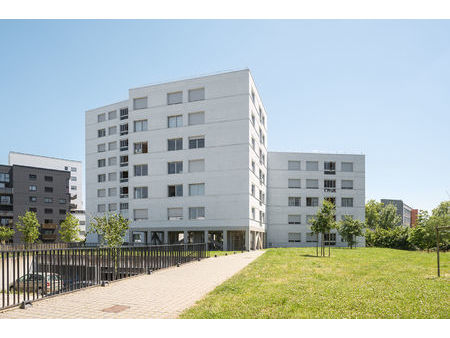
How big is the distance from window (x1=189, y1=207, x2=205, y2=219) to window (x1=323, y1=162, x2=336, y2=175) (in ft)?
78.9

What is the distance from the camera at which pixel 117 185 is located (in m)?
59.3

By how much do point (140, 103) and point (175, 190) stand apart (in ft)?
39.2

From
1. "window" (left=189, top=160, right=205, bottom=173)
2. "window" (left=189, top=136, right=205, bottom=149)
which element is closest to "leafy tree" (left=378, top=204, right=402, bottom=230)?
"window" (left=189, top=160, right=205, bottom=173)

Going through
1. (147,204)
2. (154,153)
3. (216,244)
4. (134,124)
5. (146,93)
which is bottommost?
(216,244)

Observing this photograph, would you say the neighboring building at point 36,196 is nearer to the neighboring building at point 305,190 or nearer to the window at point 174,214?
the window at point 174,214

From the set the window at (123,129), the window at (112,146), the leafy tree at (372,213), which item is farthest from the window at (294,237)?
the leafy tree at (372,213)

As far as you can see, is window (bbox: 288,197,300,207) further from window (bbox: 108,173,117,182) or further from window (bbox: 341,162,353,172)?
window (bbox: 108,173,117,182)

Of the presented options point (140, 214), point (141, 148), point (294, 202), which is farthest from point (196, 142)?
point (294, 202)

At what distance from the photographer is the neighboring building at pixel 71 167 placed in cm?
9556

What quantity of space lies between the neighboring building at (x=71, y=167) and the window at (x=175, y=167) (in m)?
60.8

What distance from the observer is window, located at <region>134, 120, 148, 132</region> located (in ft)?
148

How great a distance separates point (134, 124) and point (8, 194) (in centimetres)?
4354
